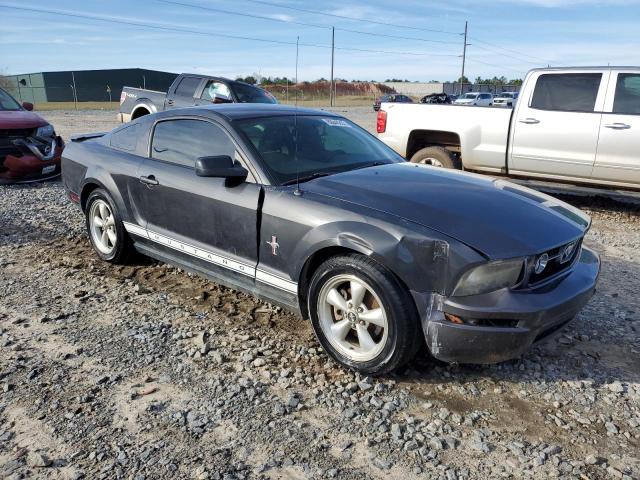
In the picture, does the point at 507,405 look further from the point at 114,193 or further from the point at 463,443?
the point at 114,193

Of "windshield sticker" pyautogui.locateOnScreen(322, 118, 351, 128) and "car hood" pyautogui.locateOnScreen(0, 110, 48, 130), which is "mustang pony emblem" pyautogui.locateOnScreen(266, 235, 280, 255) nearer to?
"windshield sticker" pyautogui.locateOnScreen(322, 118, 351, 128)

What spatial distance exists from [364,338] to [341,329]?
0.16 metres

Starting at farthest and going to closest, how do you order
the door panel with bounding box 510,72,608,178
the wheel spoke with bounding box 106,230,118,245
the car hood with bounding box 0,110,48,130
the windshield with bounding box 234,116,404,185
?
the car hood with bounding box 0,110,48,130, the door panel with bounding box 510,72,608,178, the wheel spoke with bounding box 106,230,118,245, the windshield with bounding box 234,116,404,185

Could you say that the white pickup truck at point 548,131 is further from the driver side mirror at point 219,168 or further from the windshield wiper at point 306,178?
the driver side mirror at point 219,168

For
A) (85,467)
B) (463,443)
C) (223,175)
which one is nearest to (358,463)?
(463,443)

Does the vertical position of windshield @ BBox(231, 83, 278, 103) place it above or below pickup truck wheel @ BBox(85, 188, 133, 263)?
above

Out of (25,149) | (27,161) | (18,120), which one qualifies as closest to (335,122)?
(27,161)

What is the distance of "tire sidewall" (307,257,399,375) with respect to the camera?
3.02 meters

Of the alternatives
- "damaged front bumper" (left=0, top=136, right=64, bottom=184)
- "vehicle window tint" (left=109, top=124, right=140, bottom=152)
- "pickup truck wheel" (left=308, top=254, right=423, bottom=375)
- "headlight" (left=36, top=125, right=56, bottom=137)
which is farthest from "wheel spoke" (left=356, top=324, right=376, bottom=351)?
"headlight" (left=36, top=125, right=56, bottom=137)

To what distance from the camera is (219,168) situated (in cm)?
361

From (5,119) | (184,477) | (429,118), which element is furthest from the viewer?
(5,119)

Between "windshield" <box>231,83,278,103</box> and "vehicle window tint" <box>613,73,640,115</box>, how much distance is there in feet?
23.3

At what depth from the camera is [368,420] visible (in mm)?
2873

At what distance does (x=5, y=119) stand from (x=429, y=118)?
22.5 ft
